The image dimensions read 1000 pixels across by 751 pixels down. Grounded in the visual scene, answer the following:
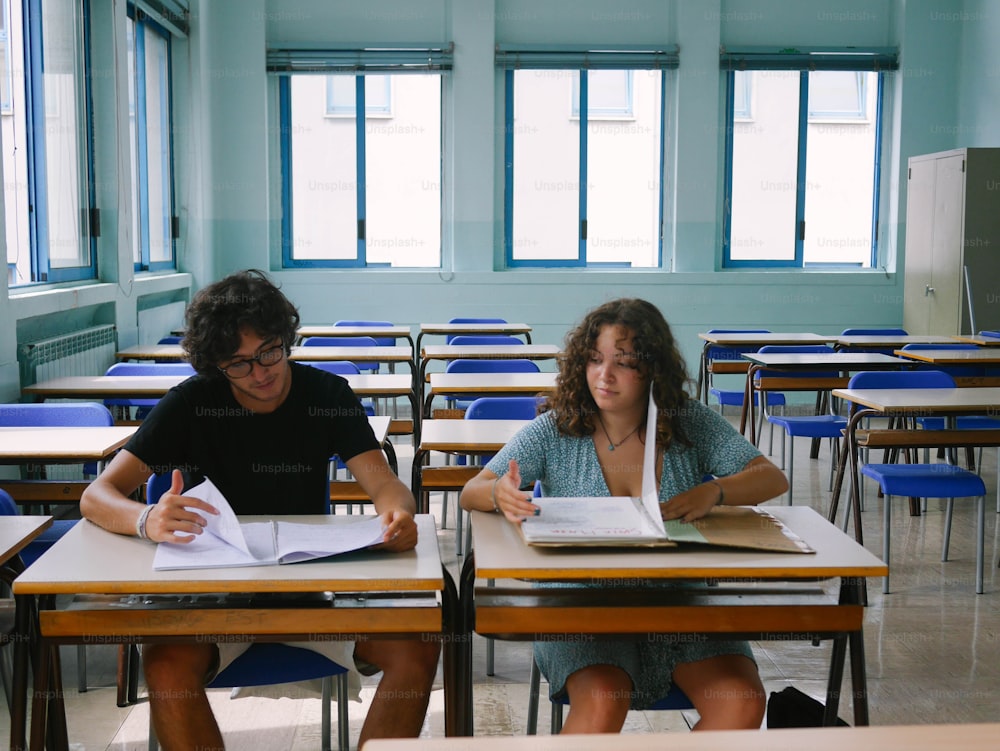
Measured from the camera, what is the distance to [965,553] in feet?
14.7

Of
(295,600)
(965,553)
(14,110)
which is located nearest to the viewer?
(295,600)

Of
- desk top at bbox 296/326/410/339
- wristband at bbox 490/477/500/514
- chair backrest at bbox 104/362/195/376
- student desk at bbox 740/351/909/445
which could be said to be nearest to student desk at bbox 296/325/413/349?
desk top at bbox 296/326/410/339

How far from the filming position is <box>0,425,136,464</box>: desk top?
9.75ft

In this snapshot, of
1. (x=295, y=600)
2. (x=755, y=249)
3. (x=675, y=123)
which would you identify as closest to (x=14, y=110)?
(x=295, y=600)

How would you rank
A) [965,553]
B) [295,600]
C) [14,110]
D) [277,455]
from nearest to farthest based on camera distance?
[295,600], [277,455], [965,553], [14,110]

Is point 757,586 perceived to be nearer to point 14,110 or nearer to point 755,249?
point 14,110

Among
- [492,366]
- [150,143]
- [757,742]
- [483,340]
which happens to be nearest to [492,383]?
[492,366]

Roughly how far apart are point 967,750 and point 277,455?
1.51 metres

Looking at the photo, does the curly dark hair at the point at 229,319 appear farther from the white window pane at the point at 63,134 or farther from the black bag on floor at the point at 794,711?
the white window pane at the point at 63,134

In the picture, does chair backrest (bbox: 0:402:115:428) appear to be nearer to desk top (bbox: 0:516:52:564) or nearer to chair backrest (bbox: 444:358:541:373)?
desk top (bbox: 0:516:52:564)

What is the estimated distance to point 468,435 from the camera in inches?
133

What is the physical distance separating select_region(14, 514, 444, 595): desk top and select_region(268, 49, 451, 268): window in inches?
279

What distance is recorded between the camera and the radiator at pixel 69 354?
459 cm

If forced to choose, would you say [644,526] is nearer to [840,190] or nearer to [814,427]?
[814,427]
